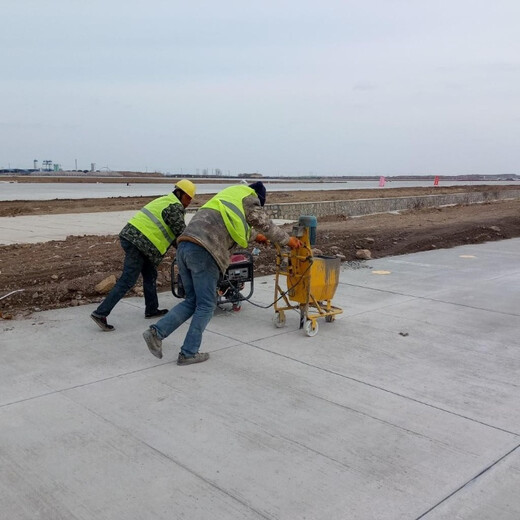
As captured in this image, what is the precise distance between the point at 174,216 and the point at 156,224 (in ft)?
0.75

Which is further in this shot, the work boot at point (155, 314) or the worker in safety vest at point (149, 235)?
the work boot at point (155, 314)

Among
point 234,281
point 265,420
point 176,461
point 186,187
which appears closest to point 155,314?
point 234,281

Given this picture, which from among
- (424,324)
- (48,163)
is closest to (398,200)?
(424,324)

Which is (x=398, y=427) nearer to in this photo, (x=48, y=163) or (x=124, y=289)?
(x=124, y=289)

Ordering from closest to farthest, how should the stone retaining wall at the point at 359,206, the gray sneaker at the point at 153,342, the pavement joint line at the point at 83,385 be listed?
the pavement joint line at the point at 83,385 → the gray sneaker at the point at 153,342 → the stone retaining wall at the point at 359,206

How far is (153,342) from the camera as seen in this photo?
15.7 feet

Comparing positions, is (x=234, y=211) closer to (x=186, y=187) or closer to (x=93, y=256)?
(x=186, y=187)

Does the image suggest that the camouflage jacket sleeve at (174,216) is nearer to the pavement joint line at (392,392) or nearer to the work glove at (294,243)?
the work glove at (294,243)

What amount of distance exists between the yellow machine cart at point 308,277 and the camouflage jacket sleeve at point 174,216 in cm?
102

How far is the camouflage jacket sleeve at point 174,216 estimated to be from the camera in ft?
18.6

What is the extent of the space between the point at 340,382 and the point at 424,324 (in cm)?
206

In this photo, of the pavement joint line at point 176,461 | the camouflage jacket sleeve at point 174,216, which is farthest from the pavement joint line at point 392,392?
the pavement joint line at point 176,461

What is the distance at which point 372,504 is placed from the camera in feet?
9.52

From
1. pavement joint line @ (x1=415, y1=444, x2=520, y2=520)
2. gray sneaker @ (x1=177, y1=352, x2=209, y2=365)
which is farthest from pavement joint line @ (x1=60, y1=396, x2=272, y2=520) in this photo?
→ gray sneaker @ (x1=177, y1=352, x2=209, y2=365)
